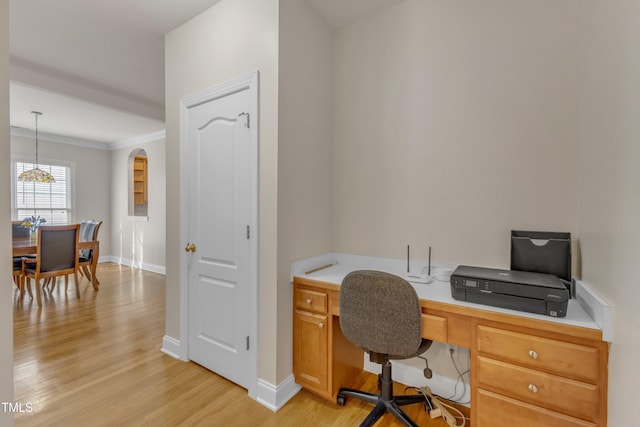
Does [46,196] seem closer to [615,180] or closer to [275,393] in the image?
[275,393]

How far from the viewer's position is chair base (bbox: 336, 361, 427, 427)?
5.19 ft

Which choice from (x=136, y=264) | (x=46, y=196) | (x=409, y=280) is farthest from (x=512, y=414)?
(x=46, y=196)

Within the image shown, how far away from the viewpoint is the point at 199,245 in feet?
7.33

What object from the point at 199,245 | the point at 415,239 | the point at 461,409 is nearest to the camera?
the point at 461,409

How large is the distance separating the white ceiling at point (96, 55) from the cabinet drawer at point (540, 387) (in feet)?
7.87

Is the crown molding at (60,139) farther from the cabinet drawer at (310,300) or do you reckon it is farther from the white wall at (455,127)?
the cabinet drawer at (310,300)

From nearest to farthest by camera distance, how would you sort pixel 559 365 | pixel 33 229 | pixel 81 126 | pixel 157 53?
pixel 559 365 → pixel 157 53 → pixel 33 229 → pixel 81 126

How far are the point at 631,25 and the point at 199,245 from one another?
2542 mm

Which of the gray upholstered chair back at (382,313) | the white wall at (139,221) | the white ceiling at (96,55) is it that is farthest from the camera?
the white wall at (139,221)

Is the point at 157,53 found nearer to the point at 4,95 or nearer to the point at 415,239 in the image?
the point at 4,95

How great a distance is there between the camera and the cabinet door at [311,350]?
1835 mm

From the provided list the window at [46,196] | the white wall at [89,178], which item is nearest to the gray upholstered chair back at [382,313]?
the window at [46,196]

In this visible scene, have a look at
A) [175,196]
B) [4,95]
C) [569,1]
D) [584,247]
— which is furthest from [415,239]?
[4,95]

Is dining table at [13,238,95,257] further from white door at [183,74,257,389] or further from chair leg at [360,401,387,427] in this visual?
chair leg at [360,401,387,427]
